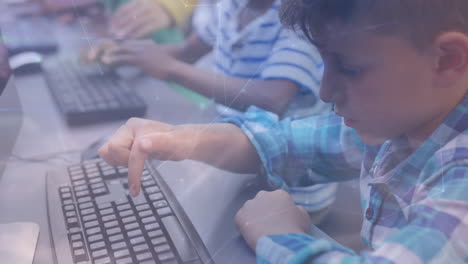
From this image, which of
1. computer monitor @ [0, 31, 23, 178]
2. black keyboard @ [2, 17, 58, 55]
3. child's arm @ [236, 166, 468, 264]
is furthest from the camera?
black keyboard @ [2, 17, 58, 55]

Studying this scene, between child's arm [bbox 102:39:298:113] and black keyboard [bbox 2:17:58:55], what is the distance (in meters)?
0.15

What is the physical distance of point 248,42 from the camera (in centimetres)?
63

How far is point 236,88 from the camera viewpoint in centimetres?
49

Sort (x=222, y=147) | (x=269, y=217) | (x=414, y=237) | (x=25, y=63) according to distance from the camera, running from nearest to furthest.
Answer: (x=414, y=237)
(x=269, y=217)
(x=222, y=147)
(x=25, y=63)

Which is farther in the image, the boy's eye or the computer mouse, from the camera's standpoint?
the computer mouse

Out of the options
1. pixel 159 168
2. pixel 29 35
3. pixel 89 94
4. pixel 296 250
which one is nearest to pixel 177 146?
pixel 159 168

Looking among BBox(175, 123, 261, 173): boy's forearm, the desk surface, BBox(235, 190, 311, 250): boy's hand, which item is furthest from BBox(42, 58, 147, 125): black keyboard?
BBox(235, 190, 311, 250): boy's hand

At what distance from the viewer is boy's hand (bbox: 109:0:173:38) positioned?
57 cm

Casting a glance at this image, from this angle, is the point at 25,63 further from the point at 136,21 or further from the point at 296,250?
the point at 296,250

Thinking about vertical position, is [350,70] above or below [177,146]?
above

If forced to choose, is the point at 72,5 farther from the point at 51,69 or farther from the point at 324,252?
the point at 324,252

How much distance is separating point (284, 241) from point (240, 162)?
0.53 ft

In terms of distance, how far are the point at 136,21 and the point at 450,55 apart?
1.34ft

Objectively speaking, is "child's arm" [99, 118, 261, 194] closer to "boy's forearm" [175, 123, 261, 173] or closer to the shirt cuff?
"boy's forearm" [175, 123, 261, 173]
